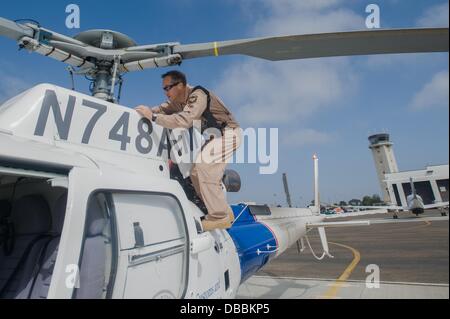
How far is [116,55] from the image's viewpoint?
3.36m

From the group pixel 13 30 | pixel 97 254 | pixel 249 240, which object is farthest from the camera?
pixel 249 240

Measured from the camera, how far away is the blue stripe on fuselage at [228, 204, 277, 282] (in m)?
4.52

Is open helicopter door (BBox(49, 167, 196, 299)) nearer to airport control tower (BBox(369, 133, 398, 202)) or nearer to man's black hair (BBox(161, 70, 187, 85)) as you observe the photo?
man's black hair (BBox(161, 70, 187, 85))

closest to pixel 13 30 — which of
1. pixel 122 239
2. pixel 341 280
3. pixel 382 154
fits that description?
pixel 122 239

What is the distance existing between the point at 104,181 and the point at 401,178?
35.2 metres

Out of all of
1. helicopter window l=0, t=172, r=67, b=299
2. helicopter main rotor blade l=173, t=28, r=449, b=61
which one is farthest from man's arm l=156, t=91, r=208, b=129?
helicopter window l=0, t=172, r=67, b=299

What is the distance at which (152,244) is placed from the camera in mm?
2391

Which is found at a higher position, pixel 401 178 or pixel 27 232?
pixel 401 178

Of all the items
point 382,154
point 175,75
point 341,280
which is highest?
point 382,154

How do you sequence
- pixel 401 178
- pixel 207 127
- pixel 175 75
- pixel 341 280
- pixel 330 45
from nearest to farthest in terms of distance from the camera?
pixel 330 45, pixel 175 75, pixel 207 127, pixel 341 280, pixel 401 178

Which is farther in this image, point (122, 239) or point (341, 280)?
point (341, 280)

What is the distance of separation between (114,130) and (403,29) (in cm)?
280

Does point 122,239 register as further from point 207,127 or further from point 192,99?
point 207,127
